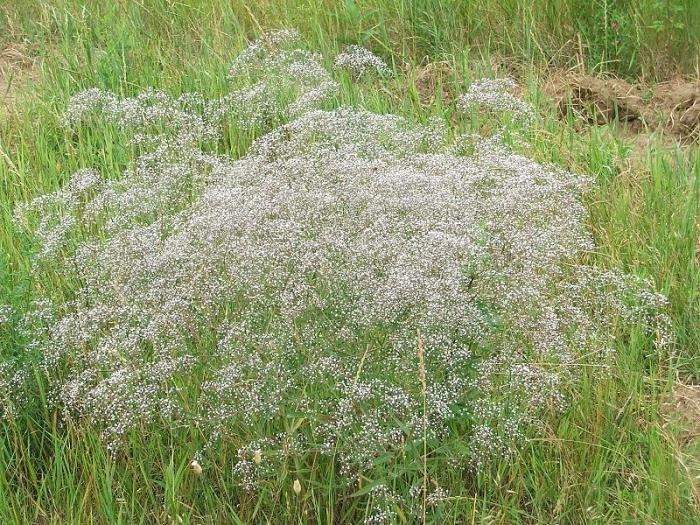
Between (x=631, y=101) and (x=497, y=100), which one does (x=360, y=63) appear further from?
(x=631, y=101)

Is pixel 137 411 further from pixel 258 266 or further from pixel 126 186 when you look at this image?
pixel 126 186

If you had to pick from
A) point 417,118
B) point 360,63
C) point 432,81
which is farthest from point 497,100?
point 432,81

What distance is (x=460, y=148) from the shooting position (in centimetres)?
446

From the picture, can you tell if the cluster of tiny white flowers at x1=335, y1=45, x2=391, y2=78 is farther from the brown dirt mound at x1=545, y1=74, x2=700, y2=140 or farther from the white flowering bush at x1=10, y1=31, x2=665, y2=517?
the white flowering bush at x1=10, y1=31, x2=665, y2=517

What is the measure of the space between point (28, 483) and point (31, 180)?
6.37ft

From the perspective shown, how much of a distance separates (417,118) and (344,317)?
2.40m

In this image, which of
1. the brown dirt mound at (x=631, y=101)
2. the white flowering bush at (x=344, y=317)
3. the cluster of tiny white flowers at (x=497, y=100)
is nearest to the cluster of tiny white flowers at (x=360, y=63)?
the cluster of tiny white flowers at (x=497, y=100)

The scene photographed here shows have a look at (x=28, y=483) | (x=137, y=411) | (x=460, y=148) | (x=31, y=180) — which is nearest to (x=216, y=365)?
(x=137, y=411)

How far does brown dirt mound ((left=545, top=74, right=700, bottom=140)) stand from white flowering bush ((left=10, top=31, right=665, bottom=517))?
179 centimetres

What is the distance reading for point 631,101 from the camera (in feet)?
17.9

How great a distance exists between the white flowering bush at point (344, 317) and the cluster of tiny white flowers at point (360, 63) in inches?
58.8

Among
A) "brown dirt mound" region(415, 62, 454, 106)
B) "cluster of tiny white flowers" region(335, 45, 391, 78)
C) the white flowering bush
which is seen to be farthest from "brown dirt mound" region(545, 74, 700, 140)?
the white flowering bush

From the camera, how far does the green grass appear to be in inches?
118

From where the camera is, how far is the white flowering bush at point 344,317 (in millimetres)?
2824
